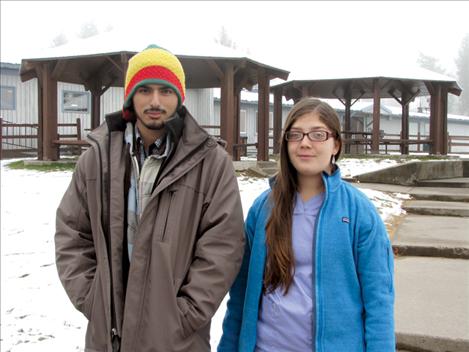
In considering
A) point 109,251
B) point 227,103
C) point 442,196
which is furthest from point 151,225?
point 227,103

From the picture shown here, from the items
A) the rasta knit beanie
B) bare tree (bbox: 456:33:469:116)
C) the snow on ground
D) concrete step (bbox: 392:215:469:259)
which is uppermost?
bare tree (bbox: 456:33:469:116)

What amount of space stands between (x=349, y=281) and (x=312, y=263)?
15 centimetres

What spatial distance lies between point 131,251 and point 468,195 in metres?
6.92

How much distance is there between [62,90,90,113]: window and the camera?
20188 mm

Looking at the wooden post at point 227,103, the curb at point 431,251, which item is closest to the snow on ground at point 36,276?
the curb at point 431,251

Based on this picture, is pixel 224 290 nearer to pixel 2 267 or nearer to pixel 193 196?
pixel 193 196

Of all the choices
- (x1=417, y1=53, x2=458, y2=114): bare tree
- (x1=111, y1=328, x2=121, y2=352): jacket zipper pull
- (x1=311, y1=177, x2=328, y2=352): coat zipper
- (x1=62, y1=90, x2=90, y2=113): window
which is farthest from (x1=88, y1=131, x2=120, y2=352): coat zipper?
(x1=417, y1=53, x2=458, y2=114): bare tree

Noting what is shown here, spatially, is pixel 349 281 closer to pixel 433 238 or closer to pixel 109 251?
pixel 109 251

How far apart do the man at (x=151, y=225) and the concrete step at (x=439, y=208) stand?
215 inches

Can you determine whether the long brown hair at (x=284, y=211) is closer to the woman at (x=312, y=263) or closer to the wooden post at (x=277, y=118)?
the woman at (x=312, y=263)

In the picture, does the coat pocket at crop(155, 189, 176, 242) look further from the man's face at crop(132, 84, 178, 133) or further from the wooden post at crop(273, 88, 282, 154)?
the wooden post at crop(273, 88, 282, 154)

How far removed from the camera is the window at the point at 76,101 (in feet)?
66.2

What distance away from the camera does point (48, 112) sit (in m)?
13.3

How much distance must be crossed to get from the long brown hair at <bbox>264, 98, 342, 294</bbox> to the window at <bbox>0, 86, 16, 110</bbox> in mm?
19210
